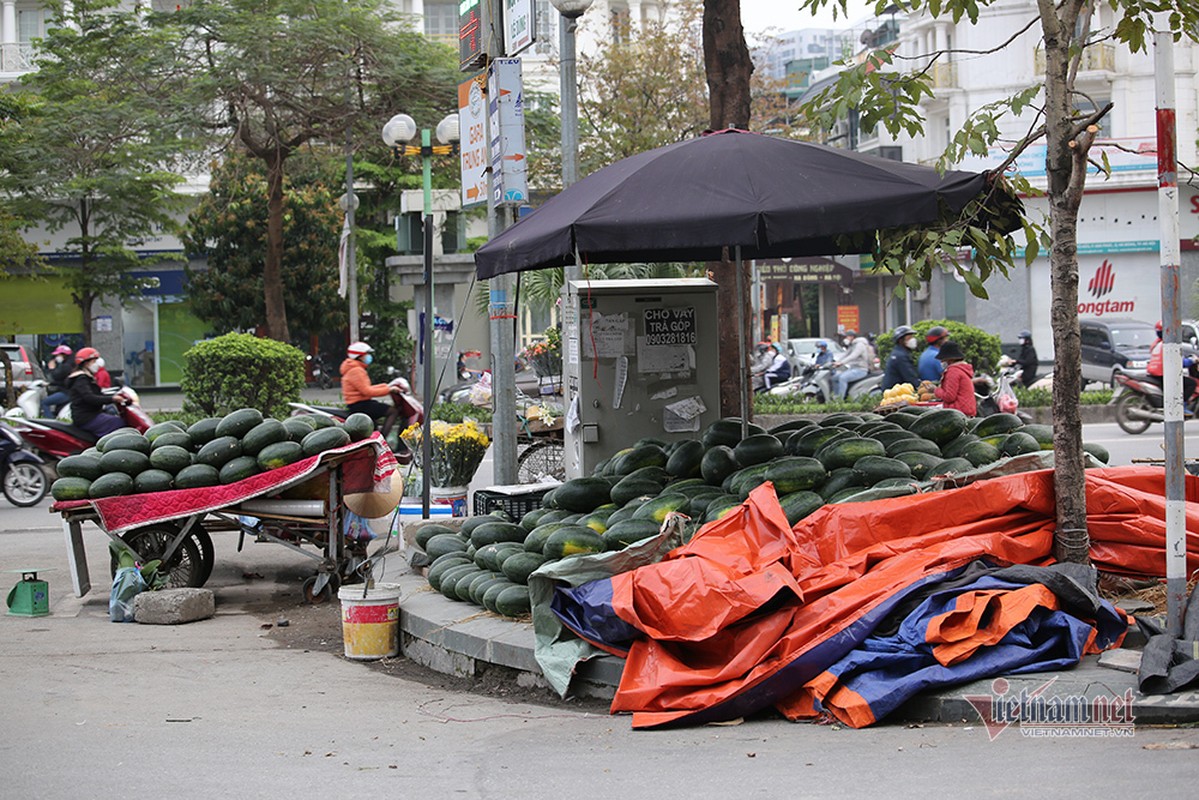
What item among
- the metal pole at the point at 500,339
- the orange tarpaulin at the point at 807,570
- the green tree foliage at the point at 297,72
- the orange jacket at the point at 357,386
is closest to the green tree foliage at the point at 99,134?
the green tree foliage at the point at 297,72

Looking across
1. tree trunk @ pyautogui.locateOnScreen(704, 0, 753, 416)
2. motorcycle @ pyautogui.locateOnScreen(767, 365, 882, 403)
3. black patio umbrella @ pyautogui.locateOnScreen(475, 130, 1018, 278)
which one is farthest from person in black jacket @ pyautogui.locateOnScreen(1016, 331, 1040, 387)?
black patio umbrella @ pyautogui.locateOnScreen(475, 130, 1018, 278)

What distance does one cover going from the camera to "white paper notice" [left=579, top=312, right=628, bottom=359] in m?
10.9

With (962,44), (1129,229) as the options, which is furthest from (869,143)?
(1129,229)

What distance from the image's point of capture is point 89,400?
15.0 m

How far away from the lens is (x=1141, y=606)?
255 inches

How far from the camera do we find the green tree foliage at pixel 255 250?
39875 mm

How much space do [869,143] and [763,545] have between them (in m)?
49.9

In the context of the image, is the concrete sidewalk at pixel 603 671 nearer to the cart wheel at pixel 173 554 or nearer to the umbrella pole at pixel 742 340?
the cart wheel at pixel 173 554

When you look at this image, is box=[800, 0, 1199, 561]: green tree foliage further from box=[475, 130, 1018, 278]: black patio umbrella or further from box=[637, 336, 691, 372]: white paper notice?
box=[637, 336, 691, 372]: white paper notice

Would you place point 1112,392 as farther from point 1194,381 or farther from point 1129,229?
point 1129,229

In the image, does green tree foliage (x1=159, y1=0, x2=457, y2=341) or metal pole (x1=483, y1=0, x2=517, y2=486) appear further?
green tree foliage (x1=159, y1=0, x2=457, y2=341)

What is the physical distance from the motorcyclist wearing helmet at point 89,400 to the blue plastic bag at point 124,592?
20.1 ft

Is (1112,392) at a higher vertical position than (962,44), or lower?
lower

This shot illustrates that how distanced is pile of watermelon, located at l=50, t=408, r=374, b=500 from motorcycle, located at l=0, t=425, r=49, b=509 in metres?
6.70
